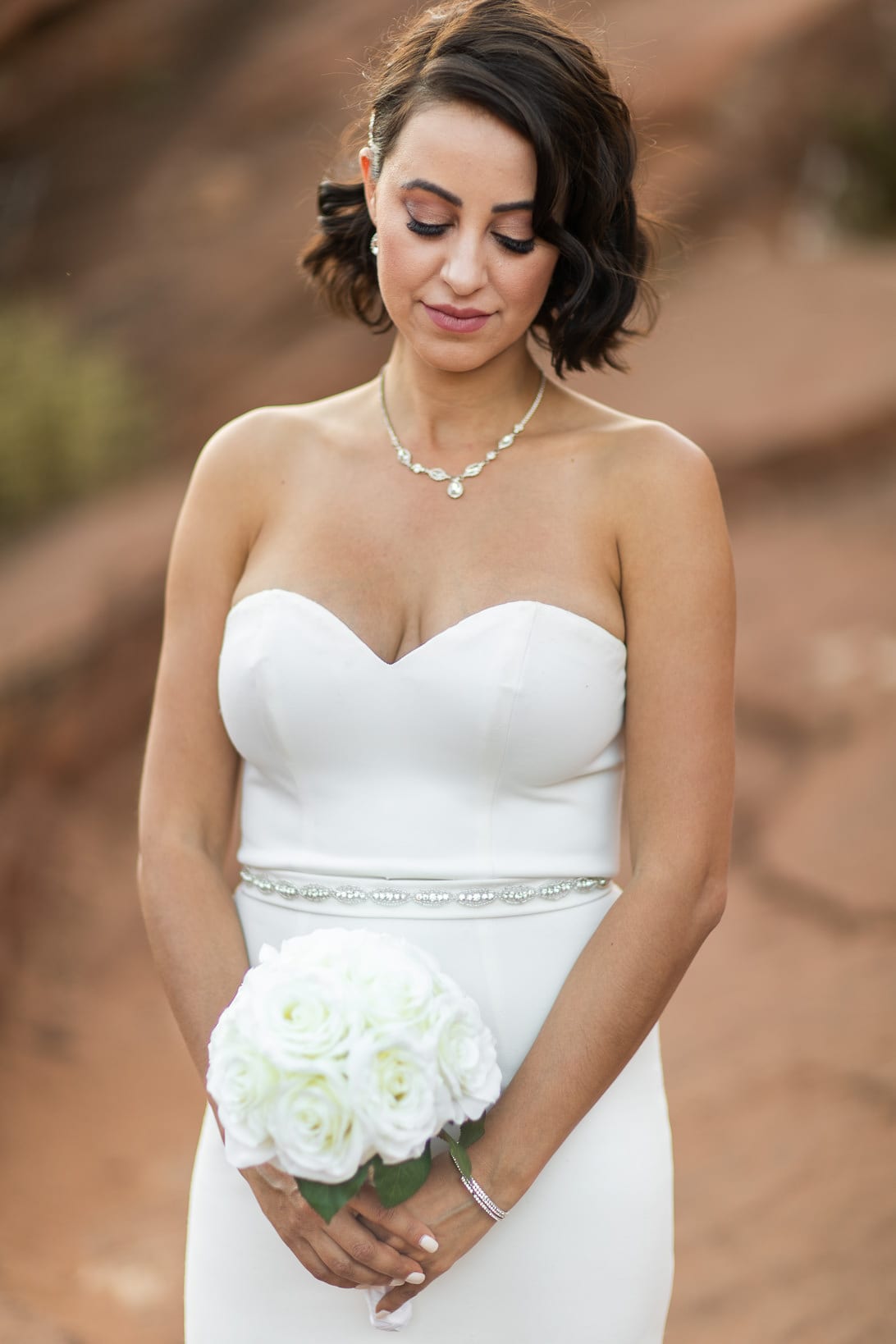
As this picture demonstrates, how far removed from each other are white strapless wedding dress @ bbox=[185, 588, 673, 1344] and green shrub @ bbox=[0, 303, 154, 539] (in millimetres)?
5183

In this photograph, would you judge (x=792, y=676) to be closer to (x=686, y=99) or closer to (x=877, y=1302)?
(x=877, y=1302)

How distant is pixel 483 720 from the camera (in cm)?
214

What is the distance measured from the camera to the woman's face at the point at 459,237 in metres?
2.03

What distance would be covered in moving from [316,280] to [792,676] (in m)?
4.11

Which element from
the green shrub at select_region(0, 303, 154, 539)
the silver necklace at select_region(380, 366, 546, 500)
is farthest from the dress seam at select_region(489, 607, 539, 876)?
the green shrub at select_region(0, 303, 154, 539)

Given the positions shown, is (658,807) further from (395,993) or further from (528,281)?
(528,281)

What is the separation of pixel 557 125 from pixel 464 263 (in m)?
0.23

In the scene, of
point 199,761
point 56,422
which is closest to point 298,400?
point 56,422

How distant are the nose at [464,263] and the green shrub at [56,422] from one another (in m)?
5.34

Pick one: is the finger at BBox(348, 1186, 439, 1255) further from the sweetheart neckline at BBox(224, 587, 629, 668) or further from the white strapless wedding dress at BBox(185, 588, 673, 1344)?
the sweetheart neckline at BBox(224, 587, 629, 668)

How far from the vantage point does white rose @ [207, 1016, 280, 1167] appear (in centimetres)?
171

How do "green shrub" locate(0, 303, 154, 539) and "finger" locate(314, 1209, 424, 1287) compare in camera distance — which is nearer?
"finger" locate(314, 1209, 424, 1287)

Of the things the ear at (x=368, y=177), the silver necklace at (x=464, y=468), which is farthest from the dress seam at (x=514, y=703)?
the ear at (x=368, y=177)

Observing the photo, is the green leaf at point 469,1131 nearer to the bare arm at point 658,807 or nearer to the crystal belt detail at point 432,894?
the bare arm at point 658,807
